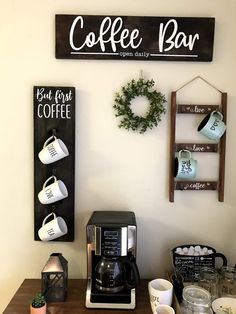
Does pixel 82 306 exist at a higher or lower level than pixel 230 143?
lower

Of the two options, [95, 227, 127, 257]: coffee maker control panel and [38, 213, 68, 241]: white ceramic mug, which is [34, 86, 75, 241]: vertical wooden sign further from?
[95, 227, 127, 257]: coffee maker control panel

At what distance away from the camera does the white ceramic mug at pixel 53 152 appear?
1449 mm

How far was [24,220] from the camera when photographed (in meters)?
1.58

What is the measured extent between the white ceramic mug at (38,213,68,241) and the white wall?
0.10 metres

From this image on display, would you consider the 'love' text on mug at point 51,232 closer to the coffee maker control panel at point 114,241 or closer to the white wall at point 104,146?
the white wall at point 104,146

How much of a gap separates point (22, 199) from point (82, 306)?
57cm

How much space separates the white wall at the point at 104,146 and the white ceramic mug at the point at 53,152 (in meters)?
0.11

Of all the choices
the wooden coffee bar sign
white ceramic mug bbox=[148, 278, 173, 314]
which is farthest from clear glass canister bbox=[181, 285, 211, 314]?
the wooden coffee bar sign

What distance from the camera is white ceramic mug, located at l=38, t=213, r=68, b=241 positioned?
147 cm

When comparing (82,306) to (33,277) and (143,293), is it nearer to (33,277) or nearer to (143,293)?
(143,293)

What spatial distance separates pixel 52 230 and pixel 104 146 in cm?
45

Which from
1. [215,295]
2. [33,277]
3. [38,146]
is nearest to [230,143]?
[215,295]

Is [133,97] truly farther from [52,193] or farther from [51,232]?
[51,232]

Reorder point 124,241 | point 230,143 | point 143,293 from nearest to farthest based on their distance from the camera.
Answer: point 124,241 < point 143,293 < point 230,143
